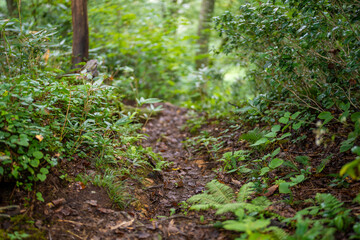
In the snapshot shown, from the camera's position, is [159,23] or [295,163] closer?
[295,163]

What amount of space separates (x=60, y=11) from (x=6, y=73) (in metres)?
4.82

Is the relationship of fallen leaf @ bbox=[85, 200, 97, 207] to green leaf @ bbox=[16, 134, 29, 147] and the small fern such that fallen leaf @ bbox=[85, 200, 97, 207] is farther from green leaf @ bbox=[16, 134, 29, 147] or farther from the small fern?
the small fern

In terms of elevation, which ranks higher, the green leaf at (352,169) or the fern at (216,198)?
the green leaf at (352,169)

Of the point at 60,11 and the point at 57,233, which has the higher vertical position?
the point at 60,11

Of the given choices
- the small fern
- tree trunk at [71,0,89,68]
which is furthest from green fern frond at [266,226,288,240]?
tree trunk at [71,0,89,68]

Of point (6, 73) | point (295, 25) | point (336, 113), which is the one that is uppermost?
point (295, 25)

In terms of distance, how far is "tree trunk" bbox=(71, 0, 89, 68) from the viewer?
184 inches

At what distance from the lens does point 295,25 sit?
10.3 feet

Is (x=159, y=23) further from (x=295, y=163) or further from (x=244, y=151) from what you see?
(x=295, y=163)

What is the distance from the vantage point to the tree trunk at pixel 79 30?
4.67 meters

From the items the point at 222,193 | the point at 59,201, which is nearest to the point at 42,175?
the point at 59,201

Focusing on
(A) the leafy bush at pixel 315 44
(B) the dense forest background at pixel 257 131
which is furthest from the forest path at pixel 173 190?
(A) the leafy bush at pixel 315 44

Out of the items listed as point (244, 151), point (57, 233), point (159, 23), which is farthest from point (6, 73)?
point (159, 23)

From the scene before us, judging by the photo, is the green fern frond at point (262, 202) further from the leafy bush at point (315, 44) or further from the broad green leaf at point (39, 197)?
the broad green leaf at point (39, 197)
